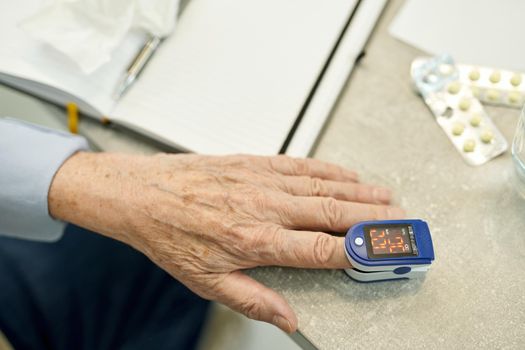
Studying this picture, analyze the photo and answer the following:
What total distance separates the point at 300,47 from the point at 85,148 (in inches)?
14.3

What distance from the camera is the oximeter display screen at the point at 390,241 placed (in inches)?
23.6

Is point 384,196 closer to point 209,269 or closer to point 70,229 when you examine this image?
point 209,269

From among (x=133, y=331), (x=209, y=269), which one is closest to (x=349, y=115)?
(x=209, y=269)

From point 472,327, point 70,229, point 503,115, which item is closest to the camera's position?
point 472,327

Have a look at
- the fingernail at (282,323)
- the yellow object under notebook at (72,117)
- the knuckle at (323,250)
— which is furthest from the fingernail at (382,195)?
the yellow object under notebook at (72,117)

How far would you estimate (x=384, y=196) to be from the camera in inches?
27.0

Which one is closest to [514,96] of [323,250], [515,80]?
[515,80]

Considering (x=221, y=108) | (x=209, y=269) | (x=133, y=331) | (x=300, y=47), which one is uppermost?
(x=300, y=47)

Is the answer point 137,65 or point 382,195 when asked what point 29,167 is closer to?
point 137,65

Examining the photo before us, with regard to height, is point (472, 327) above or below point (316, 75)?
below

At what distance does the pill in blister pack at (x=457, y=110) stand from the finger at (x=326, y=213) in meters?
0.15

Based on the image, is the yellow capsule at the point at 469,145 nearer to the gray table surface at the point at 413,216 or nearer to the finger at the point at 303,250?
the gray table surface at the point at 413,216

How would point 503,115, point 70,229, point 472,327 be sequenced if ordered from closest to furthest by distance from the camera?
point 472,327
point 503,115
point 70,229

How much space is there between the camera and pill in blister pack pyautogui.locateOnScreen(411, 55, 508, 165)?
0.72 m
